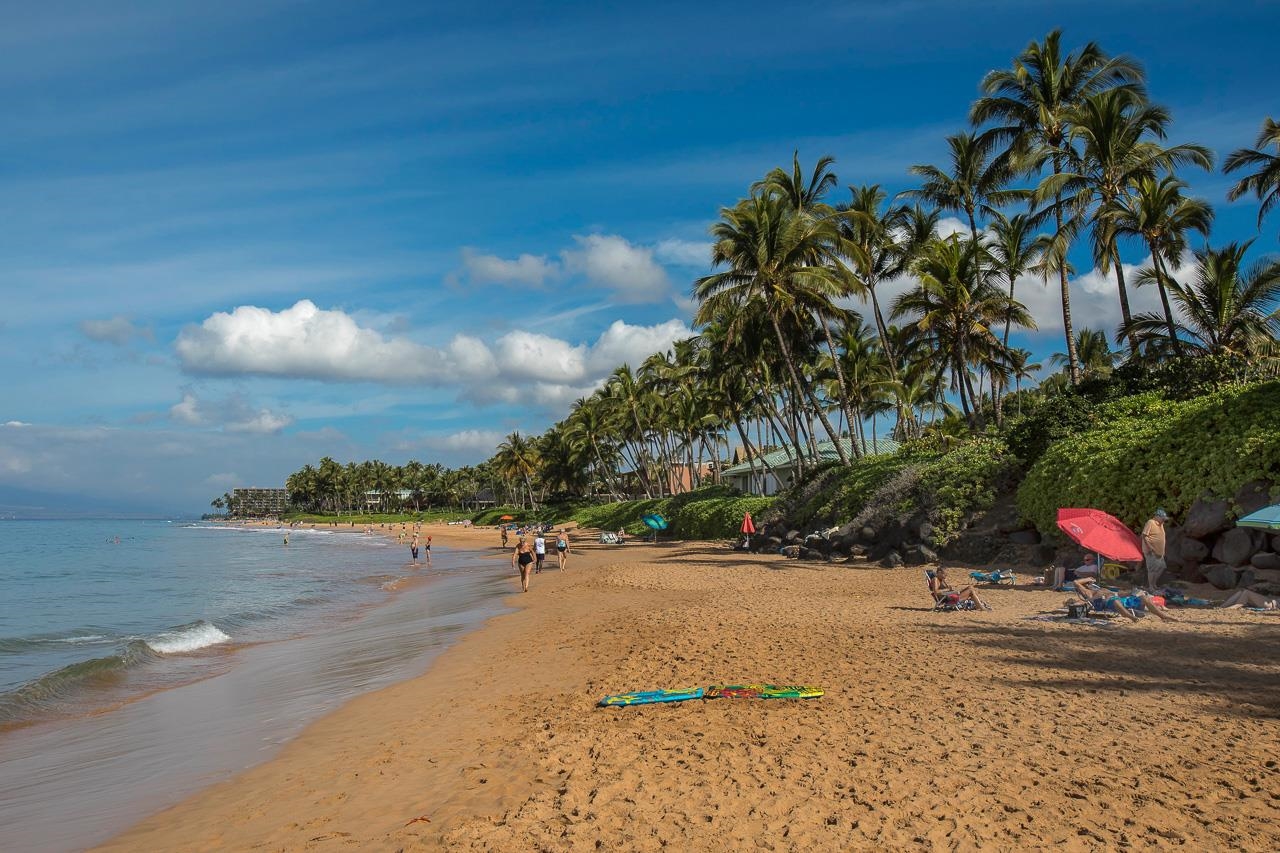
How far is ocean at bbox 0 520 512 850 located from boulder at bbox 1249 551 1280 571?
12687mm

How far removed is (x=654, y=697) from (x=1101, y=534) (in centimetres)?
856

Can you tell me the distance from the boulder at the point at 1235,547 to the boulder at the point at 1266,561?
0.72 feet

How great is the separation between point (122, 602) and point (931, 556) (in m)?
23.1

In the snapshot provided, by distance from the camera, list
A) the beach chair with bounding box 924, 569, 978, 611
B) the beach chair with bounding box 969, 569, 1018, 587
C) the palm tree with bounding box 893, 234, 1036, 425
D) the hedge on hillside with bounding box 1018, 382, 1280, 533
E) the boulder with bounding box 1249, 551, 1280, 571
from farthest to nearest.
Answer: the palm tree with bounding box 893, 234, 1036, 425 → the beach chair with bounding box 969, 569, 1018, 587 → the hedge on hillside with bounding box 1018, 382, 1280, 533 → the beach chair with bounding box 924, 569, 978, 611 → the boulder with bounding box 1249, 551, 1280, 571

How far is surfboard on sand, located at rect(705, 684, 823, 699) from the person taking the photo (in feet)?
24.0

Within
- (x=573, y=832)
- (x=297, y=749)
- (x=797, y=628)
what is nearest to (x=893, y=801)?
(x=573, y=832)

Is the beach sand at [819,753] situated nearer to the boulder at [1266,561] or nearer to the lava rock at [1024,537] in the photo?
the boulder at [1266,561]

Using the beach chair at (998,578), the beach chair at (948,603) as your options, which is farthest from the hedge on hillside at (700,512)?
the beach chair at (948,603)

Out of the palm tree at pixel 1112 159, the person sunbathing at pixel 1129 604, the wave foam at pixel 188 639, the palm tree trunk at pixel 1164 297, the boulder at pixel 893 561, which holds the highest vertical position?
the palm tree at pixel 1112 159

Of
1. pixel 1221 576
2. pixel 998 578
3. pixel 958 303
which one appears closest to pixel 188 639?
pixel 998 578

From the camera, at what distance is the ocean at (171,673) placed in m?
6.90

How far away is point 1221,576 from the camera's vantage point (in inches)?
485

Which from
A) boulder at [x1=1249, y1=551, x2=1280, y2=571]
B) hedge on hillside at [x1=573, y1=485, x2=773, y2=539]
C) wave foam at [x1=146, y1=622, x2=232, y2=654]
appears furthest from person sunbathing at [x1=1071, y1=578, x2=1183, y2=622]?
hedge on hillside at [x1=573, y1=485, x2=773, y2=539]

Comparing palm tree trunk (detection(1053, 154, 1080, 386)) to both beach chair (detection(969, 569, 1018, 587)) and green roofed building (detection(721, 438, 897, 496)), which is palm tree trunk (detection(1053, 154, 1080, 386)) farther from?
green roofed building (detection(721, 438, 897, 496))
